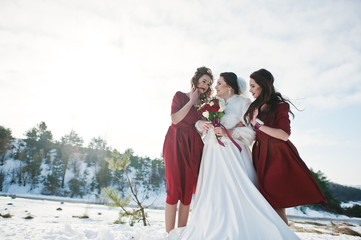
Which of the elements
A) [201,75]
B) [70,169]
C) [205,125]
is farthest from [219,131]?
[70,169]

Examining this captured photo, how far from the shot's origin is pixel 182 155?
343 cm

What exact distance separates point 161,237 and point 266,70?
9.51 ft

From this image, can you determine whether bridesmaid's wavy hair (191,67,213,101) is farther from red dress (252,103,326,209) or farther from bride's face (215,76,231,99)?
red dress (252,103,326,209)

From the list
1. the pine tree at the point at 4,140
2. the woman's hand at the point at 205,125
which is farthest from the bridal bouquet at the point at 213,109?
the pine tree at the point at 4,140

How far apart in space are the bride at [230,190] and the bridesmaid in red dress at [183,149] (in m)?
0.19

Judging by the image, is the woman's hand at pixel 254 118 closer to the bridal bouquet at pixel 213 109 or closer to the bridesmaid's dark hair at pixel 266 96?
the bridesmaid's dark hair at pixel 266 96

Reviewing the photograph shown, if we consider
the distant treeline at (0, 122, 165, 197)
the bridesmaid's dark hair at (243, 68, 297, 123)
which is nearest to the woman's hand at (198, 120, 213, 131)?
the bridesmaid's dark hair at (243, 68, 297, 123)

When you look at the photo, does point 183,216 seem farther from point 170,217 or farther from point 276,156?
point 276,156

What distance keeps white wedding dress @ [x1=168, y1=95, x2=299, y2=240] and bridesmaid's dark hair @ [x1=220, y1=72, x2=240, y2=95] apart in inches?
6.4

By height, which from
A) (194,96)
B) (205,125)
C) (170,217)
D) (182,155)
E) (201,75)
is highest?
(201,75)

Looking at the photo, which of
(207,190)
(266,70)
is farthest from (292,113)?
(207,190)

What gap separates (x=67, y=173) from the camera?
110 ft

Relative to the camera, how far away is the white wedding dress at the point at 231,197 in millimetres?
2338

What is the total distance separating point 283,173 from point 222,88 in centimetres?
159
